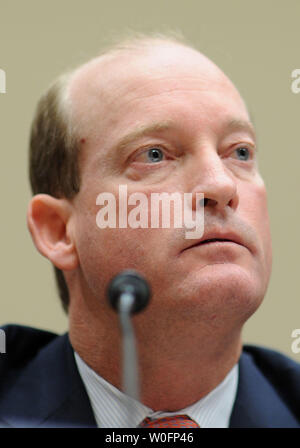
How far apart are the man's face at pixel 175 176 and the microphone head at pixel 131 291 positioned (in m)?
0.29

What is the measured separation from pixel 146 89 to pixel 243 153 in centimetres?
29

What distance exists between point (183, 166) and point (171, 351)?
1.39 ft

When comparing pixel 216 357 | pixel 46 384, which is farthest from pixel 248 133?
pixel 46 384

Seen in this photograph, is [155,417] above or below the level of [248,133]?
below

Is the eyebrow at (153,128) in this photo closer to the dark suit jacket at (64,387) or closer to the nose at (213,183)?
the nose at (213,183)

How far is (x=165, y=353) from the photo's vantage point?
4.39 feet

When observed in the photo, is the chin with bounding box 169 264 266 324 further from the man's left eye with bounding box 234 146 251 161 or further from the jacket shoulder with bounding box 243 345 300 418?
the jacket shoulder with bounding box 243 345 300 418

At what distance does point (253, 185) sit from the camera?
142 centimetres

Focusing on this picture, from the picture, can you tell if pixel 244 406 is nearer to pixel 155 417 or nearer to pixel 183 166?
pixel 155 417

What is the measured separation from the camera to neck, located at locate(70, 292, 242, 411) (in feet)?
4.26

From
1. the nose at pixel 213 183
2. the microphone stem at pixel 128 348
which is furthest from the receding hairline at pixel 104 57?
the microphone stem at pixel 128 348

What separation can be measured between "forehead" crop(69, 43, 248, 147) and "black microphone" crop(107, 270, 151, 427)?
0.52m

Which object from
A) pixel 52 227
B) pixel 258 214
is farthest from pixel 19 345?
pixel 258 214
